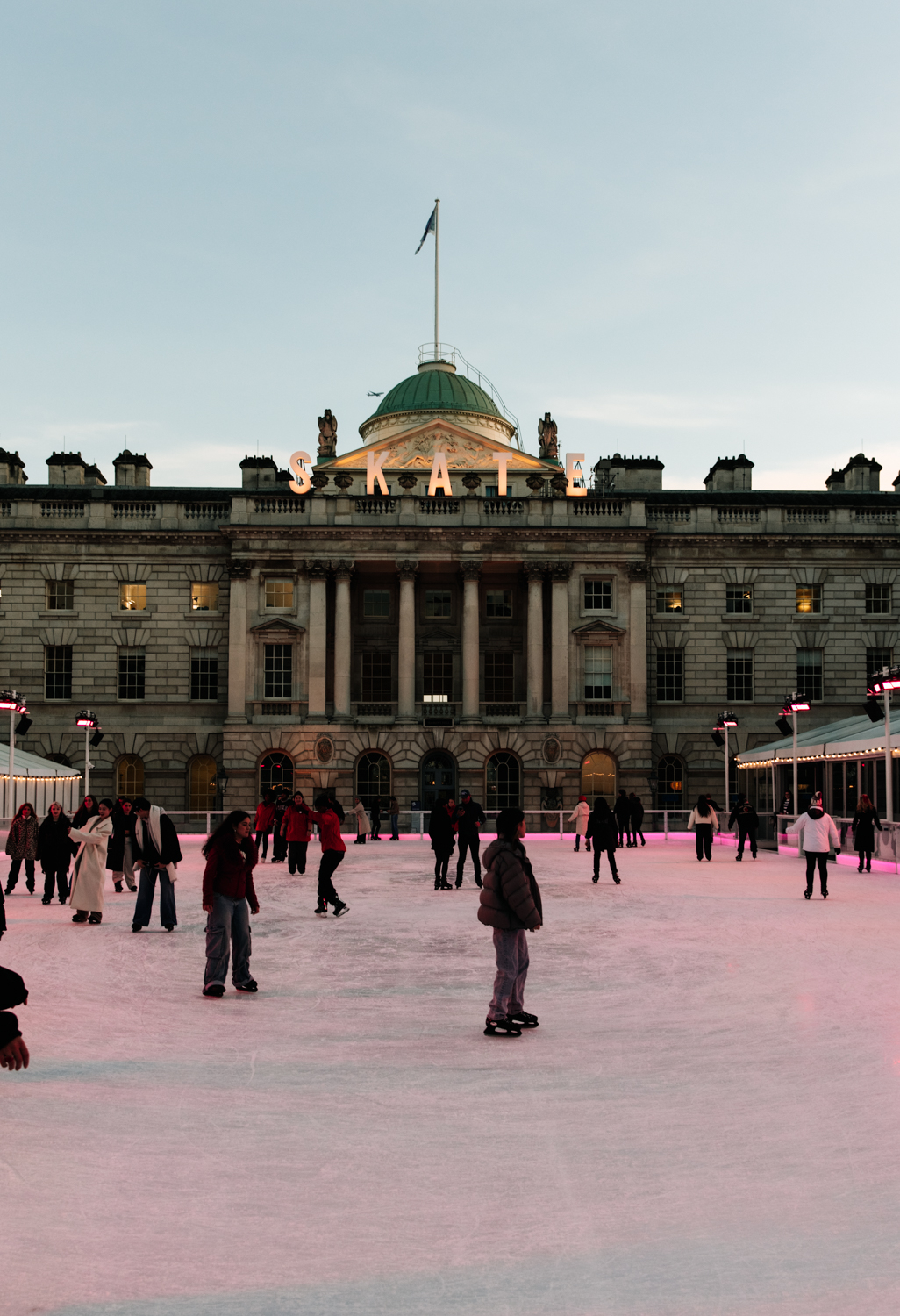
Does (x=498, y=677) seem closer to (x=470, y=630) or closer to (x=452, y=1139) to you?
(x=470, y=630)

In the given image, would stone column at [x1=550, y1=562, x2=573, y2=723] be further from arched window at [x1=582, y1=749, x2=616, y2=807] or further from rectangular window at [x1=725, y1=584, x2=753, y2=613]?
rectangular window at [x1=725, y1=584, x2=753, y2=613]

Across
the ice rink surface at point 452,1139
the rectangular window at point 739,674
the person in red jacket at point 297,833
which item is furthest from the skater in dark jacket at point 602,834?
the rectangular window at point 739,674

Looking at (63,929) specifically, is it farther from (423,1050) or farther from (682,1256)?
(682,1256)

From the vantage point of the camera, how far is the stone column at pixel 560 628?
57.5 metres

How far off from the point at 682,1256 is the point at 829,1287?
0.68m

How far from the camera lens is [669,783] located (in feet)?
193

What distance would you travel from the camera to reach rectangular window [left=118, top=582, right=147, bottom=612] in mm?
58750

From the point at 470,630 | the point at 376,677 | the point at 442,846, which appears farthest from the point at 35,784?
the point at 470,630

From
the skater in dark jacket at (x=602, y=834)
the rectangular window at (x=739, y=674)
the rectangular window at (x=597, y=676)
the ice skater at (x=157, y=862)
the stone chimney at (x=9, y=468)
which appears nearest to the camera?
the ice skater at (x=157, y=862)

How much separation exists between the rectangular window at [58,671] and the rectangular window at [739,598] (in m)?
31.1

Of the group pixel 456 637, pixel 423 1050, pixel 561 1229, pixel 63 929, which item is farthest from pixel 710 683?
pixel 561 1229

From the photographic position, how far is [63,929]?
1823 centimetres

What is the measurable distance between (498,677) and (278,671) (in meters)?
10.4

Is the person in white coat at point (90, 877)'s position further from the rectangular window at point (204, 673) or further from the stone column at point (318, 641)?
the rectangular window at point (204, 673)
